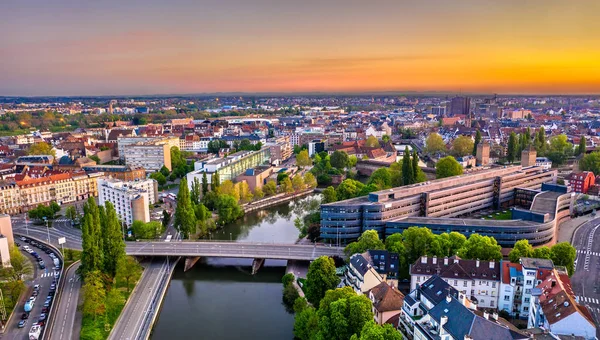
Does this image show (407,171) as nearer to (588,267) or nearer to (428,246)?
(428,246)

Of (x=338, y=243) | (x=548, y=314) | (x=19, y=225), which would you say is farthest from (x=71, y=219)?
(x=548, y=314)

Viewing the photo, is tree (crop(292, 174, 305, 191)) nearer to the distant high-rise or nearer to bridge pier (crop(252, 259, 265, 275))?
bridge pier (crop(252, 259, 265, 275))

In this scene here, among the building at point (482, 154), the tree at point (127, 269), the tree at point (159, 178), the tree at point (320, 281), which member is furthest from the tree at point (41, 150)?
the building at point (482, 154)

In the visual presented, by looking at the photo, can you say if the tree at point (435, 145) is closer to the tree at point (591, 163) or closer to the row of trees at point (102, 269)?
the tree at point (591, 163)

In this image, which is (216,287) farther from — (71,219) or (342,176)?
(342,176)

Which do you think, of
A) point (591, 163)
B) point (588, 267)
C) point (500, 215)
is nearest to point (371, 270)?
point (588, 267)

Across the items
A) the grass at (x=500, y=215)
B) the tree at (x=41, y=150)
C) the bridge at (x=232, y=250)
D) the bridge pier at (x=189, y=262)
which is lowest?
the bridge pier at (x=189, y=262)
